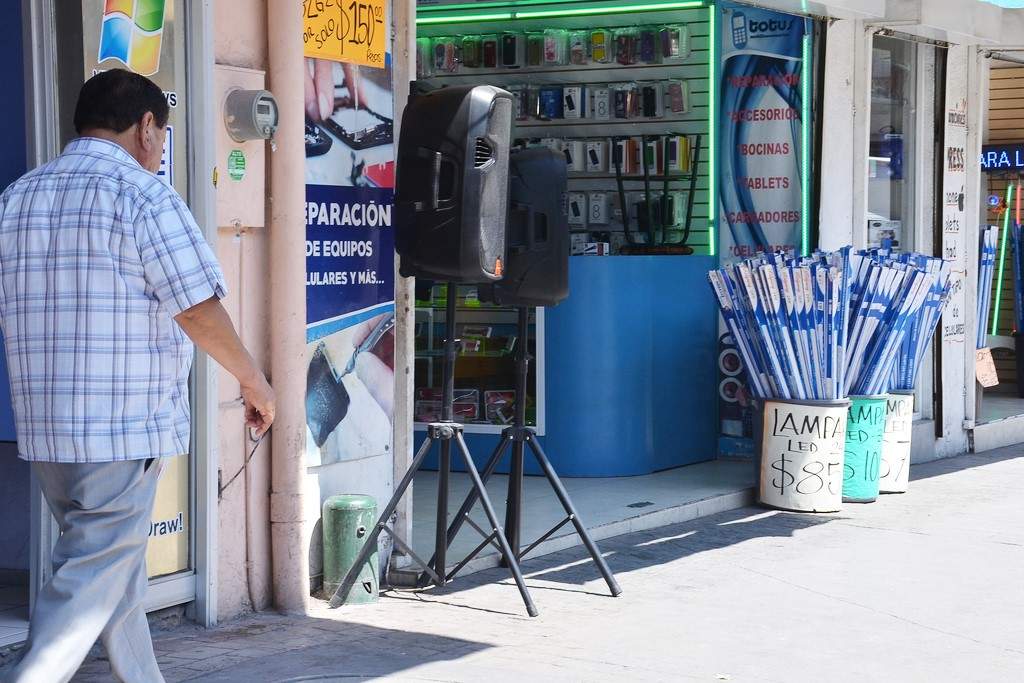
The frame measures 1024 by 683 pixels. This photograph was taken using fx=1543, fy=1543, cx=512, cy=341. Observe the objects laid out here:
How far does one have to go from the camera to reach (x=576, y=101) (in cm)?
1028

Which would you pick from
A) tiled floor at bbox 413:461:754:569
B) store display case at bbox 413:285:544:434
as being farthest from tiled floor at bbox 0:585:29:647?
store display case at bbox 413:285:544:434

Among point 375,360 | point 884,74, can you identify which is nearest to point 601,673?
point 375,360

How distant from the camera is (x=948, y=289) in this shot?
9.41 meters

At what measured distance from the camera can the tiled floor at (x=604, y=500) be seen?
7609 millimetres

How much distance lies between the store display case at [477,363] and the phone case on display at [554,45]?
1.69 metres

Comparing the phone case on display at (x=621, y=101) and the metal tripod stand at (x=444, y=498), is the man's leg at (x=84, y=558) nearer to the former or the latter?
the metal tripod stand at (x=444, y=498)

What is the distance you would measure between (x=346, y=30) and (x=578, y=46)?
403cm

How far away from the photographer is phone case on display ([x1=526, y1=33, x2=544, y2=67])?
10258mm

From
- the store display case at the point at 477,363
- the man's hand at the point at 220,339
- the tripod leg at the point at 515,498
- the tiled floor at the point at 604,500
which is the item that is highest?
the man's hand at the point at 220,339

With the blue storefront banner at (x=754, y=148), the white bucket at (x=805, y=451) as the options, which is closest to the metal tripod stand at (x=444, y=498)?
the white bucket at (x=805, y=451)

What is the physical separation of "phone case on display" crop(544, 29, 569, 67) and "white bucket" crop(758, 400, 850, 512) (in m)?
2.95

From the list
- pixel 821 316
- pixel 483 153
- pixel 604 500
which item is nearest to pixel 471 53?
pixel 821 316

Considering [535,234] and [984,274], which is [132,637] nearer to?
[535,234]

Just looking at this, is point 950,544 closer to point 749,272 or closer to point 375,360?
point 749,272
